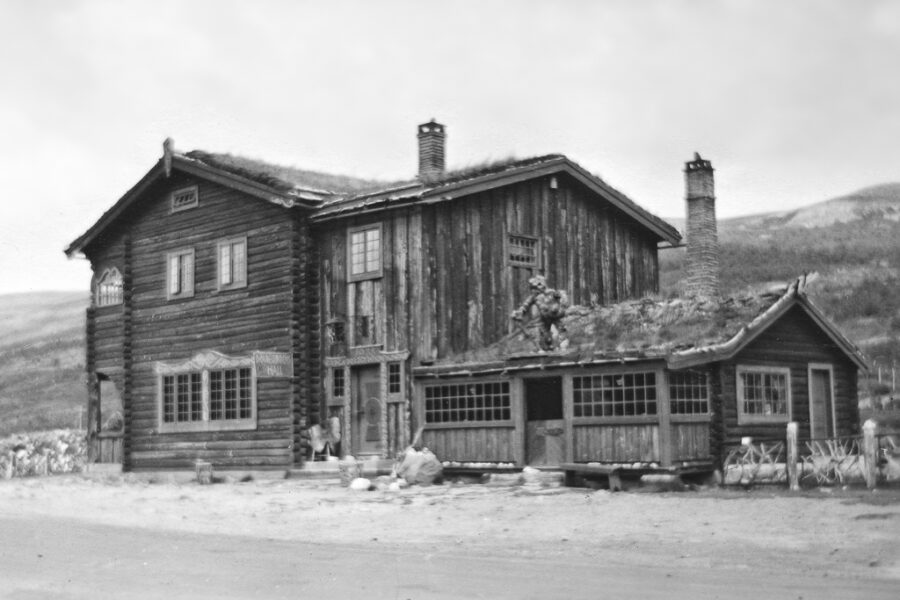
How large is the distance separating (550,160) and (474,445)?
25.8 ft

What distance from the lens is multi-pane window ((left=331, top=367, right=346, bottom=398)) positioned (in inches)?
1185

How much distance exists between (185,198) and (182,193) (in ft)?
0.57

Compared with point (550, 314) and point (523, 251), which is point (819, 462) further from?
point (523, 251)

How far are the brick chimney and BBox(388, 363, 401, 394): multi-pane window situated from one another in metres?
5.69

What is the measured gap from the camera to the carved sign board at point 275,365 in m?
30.0

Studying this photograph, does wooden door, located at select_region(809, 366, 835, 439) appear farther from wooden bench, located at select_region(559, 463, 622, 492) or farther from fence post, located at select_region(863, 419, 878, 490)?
fence post, located at select_region(863, 419, 878, 490)

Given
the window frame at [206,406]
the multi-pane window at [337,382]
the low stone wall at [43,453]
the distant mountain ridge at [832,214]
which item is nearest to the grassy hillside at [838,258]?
the distant mountain ridge at [832,214]

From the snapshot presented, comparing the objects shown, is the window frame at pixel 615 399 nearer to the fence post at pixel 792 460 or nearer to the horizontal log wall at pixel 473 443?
the horizontal log wall at pixel 473 443

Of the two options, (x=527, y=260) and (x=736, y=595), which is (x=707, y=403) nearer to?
(x=527, y=260)

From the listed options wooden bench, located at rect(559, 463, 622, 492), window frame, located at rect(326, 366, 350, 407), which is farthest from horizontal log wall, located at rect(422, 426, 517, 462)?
window frame, located at rect(326, 366, 350, 407)

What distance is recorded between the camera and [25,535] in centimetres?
1812

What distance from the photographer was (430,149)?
32.3 m

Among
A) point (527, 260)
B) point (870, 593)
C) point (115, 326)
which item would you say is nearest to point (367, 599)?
point (870, 593)

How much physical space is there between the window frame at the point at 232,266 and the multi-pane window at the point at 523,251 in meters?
6.38
